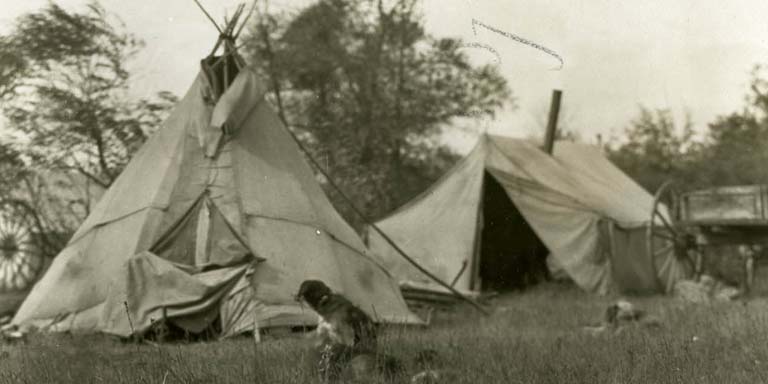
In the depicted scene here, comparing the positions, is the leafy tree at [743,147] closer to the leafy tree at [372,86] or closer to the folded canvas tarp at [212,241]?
the leafy tree at [372,86]

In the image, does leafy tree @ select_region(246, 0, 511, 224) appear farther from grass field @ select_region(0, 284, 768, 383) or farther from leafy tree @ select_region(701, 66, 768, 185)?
grass field @ select_region(0, 284, 768, 383)

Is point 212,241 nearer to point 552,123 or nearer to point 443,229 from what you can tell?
point 443,229

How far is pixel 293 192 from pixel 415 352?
408 cm

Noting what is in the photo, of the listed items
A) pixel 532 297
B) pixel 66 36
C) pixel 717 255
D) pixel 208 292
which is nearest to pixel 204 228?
pixel 208 292

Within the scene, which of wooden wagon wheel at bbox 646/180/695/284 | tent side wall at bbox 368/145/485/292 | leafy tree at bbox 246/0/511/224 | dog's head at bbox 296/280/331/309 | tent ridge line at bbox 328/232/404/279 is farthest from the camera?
leafy tree at bbox 246/0/511/224

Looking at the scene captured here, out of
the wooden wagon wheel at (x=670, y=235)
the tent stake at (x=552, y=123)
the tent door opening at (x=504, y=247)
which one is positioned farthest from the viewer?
the tent stake at (x=552, y=123)

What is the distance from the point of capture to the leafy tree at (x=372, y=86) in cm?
2780

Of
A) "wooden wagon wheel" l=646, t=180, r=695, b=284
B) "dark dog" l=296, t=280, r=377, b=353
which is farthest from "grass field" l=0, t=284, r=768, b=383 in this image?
"wooden wagon wheel" l=646, t=180, r=695, b=284

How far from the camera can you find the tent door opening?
1625 cm

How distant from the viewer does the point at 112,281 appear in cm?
919

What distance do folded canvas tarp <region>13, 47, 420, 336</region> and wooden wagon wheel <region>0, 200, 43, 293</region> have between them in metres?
6.03

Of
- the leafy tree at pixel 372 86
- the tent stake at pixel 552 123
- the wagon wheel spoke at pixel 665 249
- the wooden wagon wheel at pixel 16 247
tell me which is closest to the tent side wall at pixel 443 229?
the tent stake at pixel 552 123

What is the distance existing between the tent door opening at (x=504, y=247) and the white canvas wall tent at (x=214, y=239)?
6064mm

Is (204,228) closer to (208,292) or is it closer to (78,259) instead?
(208,292)
